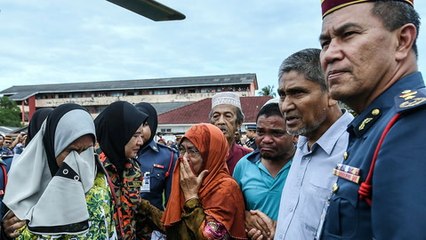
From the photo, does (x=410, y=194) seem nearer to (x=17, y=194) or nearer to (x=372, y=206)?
(x=372, y=206)

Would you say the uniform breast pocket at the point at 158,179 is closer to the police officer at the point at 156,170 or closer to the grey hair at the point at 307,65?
the police officer at the point at 156,170

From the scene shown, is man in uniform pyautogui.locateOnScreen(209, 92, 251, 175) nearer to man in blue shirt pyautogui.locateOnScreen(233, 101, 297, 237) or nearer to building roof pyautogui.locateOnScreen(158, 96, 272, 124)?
man in blue shirt pyautogui.locateOnScreen(233, 101, 297, 237)

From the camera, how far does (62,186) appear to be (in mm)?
2088

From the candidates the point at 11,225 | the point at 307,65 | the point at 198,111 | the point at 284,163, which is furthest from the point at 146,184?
the point at 198,111

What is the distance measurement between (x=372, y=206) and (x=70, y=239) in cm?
161

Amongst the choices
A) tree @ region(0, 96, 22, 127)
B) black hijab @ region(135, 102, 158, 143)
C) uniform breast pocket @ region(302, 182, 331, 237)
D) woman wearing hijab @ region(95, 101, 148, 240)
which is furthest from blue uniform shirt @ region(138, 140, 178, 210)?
tree @ region(0, 96, 22, 127)

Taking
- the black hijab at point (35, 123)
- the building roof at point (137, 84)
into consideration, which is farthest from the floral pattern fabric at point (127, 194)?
the building roof at point (137, 84)

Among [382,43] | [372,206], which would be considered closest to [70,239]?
[372,206]

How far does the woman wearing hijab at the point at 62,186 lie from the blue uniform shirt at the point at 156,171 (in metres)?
1.42

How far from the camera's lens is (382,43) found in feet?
3.89

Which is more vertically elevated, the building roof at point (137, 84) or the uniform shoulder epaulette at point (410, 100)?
the uniform shoulder epaulette at point (410, 100)

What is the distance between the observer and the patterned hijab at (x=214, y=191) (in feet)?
8.28

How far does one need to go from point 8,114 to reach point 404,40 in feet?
141

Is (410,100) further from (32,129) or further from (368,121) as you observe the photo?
(32,129)
